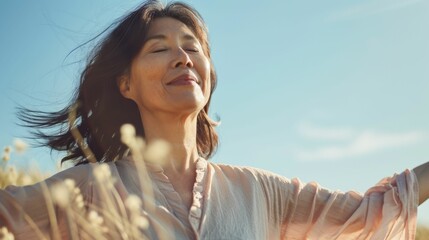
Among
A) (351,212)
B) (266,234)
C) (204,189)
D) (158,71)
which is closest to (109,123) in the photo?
(158,71)

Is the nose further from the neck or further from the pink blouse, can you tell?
the pink blouse

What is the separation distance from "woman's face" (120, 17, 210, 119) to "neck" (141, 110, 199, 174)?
0.07 metres

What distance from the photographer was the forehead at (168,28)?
11.9ft

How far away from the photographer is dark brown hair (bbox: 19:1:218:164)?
3.75 meters

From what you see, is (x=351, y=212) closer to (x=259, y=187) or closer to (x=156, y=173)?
(x=259, y=187)

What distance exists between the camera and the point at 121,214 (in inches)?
119

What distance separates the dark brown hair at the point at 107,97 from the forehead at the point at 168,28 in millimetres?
44

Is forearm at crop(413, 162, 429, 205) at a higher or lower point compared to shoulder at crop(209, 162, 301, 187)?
higher

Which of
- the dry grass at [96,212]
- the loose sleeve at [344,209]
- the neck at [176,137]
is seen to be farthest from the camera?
the neck at [176,137]

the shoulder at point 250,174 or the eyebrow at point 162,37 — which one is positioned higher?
the eyebrow at point 162,37

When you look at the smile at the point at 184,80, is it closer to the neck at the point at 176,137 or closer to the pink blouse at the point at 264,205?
the neck at the point at 176,137

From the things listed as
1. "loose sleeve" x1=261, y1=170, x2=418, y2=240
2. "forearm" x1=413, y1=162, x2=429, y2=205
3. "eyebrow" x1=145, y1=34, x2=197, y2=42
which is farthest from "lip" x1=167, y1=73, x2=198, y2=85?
"forearm" x1=413, y1=162, x2=429, y2=205

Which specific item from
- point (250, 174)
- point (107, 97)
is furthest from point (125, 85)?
point (250, 174)

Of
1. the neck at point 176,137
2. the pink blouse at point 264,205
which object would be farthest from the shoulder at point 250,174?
the neck at point 176,137
